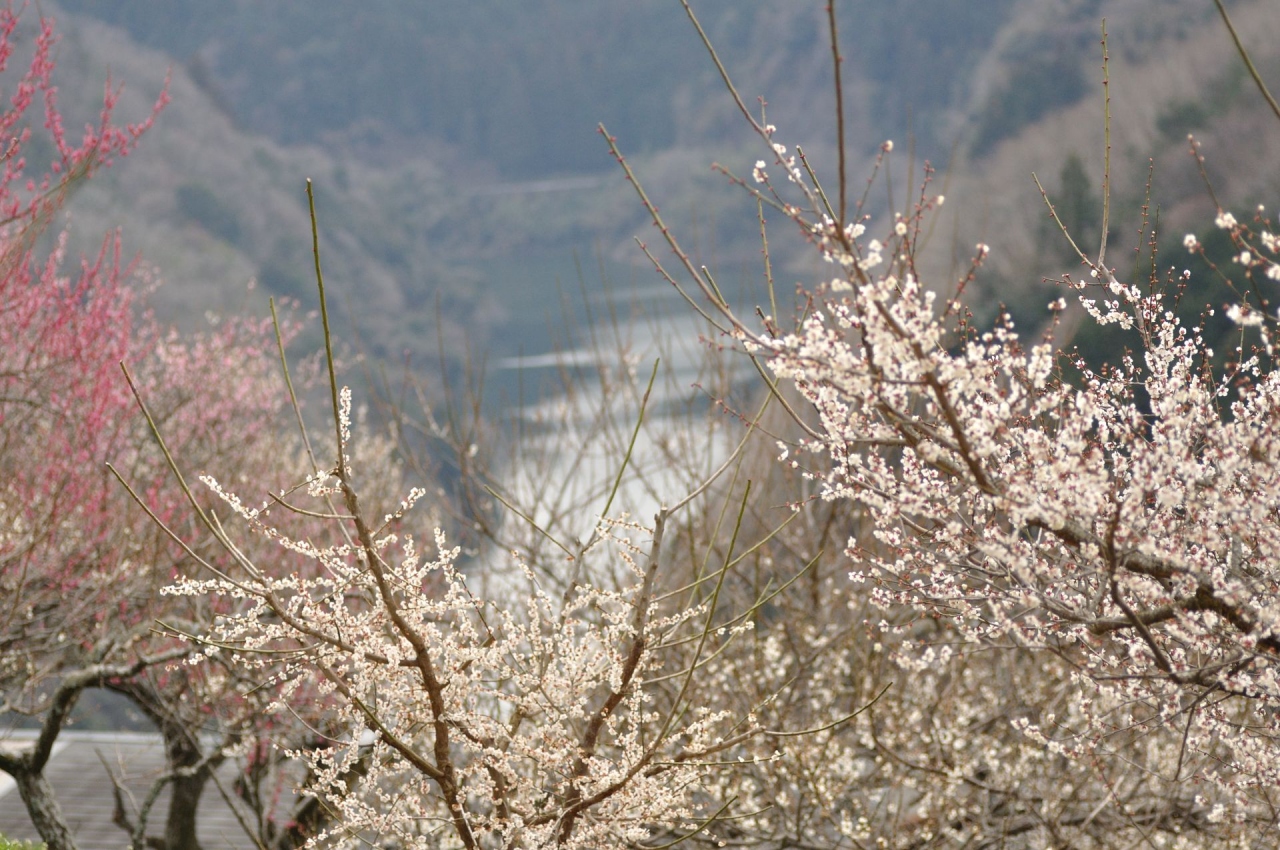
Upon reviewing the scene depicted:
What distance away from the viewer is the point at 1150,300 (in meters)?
2.69

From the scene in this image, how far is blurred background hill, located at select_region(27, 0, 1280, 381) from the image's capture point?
2369 cm

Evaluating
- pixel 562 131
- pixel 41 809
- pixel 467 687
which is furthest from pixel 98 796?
pixel 562 131

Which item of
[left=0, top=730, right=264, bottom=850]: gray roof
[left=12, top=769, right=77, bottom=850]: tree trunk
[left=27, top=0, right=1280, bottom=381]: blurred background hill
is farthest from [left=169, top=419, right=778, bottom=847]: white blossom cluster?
[left=0, top=730, right=264, bottom=850]: gray roof

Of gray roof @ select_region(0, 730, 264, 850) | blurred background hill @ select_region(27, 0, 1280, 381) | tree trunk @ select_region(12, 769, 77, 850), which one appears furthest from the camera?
blurred background hill @ select_region(27, 0, 1280, 381)

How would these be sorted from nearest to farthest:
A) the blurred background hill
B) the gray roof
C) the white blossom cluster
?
the white blossom cluster → the gray roof → the blurred background hill

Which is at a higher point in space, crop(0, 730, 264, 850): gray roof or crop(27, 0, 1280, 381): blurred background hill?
crop(27, 0, 1280, 381): blurred background hill

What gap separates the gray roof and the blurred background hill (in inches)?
200

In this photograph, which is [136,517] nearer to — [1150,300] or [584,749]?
[584,749]

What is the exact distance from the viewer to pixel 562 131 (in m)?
85.4

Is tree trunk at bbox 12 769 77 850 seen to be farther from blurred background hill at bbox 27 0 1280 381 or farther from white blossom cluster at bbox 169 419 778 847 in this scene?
blurred background hill at bbox 27 0 1280 381

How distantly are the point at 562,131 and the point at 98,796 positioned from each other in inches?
3152

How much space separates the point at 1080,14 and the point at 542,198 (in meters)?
44.5

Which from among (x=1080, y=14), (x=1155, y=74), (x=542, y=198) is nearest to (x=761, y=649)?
(x=1155, y=74)

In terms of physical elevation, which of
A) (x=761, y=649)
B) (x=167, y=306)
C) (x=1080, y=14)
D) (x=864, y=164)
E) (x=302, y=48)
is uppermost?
(x=302, y=48)
